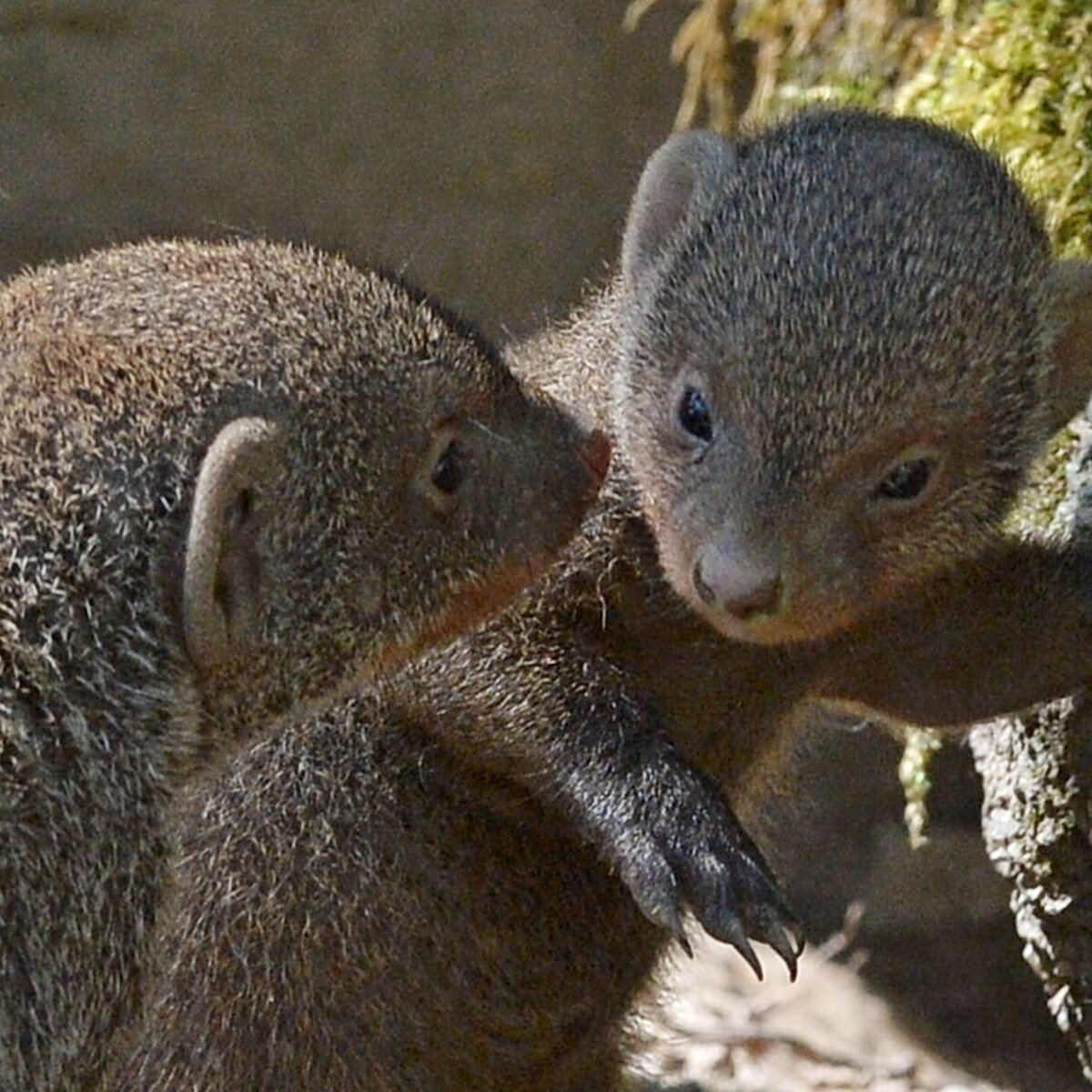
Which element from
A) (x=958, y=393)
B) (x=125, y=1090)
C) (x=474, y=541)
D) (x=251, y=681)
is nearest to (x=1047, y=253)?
(x=958, y=393)

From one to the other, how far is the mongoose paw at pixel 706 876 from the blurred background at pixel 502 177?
1.88 m

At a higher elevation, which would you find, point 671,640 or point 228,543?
point 228,543

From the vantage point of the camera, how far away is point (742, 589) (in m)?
2.66

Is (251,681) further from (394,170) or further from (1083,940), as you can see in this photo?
(394,170)

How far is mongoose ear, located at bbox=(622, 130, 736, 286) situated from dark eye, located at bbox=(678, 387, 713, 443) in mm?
331

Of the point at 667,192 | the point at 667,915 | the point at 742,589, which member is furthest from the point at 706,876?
the point at 667,192

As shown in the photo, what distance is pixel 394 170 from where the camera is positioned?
211 inches

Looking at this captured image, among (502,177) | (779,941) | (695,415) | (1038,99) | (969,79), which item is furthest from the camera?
(502,177)

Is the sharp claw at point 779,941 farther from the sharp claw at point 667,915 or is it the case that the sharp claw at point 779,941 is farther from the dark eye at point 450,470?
the dark eye at point 450,470

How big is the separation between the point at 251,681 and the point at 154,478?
1.05 feet

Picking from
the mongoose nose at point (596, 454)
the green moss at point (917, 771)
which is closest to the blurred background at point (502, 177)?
the green moss at point (917, 771)

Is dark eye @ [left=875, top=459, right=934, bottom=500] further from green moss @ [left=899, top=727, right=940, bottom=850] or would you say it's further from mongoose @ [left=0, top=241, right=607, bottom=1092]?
green moss @ [left=899, top=727, right=940, bottom=850]

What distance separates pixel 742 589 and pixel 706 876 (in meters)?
0.45

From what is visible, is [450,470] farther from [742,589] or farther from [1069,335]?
[1069,335]
